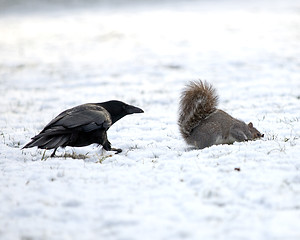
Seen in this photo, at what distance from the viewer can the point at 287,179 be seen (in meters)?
4.74

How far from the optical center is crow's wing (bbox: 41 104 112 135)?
235 inches

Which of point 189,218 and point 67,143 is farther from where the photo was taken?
point 67,143

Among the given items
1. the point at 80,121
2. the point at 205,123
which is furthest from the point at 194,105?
the point at 80,121

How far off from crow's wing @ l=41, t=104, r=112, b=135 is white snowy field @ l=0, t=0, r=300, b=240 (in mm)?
413

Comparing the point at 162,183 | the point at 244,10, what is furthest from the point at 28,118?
the point at 244,10

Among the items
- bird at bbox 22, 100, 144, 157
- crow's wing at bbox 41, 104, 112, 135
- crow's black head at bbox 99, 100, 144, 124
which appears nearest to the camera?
bird at bbox 22, 100, 144, 157

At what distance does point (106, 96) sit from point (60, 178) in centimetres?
702

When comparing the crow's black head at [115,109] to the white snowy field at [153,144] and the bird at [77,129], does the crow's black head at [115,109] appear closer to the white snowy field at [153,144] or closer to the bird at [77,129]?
the bird at [77,129]

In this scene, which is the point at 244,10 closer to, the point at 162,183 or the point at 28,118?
the point at 28,118

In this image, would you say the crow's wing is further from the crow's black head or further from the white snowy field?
the white snowy field

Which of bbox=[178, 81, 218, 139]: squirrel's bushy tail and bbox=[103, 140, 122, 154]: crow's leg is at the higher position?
bbox=[178, 81, 218, 139]: squirrel's bushy tail

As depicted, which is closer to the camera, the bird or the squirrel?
the bird

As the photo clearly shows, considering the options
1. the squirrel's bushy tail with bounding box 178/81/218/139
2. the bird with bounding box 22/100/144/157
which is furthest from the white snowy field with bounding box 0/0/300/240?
the squirrel's bushy tail with bounding box 178/81/218/139

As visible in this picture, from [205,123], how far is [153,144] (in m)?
0.94
